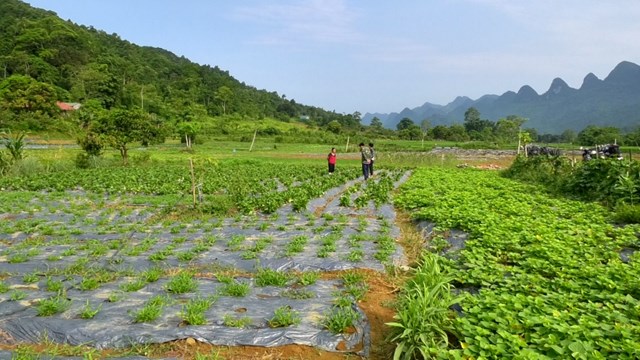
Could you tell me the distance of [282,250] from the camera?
7.66 m

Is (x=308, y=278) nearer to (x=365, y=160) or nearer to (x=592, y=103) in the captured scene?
(x=365, y=160)

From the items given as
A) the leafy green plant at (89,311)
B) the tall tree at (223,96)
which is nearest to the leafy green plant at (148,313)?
the leafy green plant at (89,311)

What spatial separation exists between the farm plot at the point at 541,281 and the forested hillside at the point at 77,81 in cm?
4859

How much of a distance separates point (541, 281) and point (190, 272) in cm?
503

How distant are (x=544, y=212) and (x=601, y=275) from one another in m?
4.76

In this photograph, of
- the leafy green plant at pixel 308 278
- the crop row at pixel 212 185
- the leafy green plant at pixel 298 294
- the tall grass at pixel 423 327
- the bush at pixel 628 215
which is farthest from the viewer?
the crop row at pixel 212 185

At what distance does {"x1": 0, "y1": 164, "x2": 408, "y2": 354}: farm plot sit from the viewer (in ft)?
14.8

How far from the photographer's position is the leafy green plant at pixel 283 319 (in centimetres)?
459

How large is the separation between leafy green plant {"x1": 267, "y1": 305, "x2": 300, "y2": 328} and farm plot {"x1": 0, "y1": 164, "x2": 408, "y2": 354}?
0.04 feet

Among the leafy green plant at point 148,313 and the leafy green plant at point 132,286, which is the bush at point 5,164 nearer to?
the leafy green plant at point 132,286

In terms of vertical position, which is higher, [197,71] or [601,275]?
[197,71]

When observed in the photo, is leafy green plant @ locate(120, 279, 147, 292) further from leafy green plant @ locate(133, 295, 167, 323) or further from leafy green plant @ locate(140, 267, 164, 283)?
leafy green plant @ locate(133, 295, 167, 323)

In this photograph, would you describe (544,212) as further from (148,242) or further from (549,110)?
(549,110)

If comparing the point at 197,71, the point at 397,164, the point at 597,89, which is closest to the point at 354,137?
the point at 397,164
